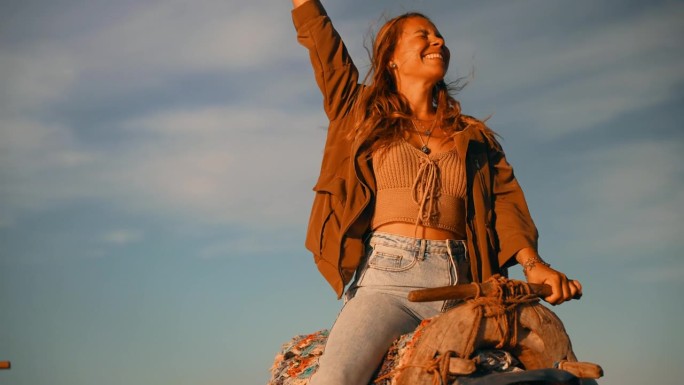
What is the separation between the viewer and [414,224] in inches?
226

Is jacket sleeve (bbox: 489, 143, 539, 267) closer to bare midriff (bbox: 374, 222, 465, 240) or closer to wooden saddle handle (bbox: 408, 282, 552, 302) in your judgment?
bare midriff (bbox: 374, 222, 465, 240)

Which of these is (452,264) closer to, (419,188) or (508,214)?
(419,188)

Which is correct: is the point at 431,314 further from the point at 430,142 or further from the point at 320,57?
the point at 320,57

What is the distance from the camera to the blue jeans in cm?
497

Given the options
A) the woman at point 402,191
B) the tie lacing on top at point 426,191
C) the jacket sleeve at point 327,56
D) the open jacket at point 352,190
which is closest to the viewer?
the woman at point 402,191

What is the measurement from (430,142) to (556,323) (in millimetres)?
1724

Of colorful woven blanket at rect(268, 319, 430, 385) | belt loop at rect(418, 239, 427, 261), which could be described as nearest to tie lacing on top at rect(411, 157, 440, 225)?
belt loop at rect(418, 239, 427, 261)

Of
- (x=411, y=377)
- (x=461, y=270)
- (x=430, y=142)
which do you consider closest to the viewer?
(x=411, y=377)

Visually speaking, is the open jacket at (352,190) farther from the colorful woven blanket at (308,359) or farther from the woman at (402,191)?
the colorful woven blanket at (308,359)

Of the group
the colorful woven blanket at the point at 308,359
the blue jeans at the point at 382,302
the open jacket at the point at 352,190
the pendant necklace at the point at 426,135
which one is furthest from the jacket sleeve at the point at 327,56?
the colorful woven blanket at the point at 308,359

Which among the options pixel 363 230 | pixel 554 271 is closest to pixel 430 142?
pixel 363 230

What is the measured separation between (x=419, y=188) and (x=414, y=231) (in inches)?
10.8

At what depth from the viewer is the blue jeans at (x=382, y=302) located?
4973 millimetres

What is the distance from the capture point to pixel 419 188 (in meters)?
5.78
